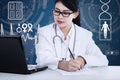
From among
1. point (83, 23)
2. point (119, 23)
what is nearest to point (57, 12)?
point (83, 23)

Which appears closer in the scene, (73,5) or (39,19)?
(73,5)

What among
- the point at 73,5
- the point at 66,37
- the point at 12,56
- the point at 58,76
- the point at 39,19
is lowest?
the point at 58,76

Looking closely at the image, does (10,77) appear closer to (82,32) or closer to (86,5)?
(82,32)

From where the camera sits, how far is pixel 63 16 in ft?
7.29

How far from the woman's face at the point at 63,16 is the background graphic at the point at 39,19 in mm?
88

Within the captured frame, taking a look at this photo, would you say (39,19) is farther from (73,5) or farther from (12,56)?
(12,56)

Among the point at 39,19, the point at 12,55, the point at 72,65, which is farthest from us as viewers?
the point at 39,19

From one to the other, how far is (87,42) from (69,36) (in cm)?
17

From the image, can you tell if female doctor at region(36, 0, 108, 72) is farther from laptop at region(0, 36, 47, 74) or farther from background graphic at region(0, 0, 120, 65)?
laptop at region(0, 36, 47, 74)

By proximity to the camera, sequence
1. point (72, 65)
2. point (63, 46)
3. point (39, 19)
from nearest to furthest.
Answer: point (72, 65) → point (63, 46) → point (39, 19)

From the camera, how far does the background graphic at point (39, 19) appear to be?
2340mm

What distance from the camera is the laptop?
146 centimetres

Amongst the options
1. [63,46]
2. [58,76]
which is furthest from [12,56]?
[63,46]

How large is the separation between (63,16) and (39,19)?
0.89ft
